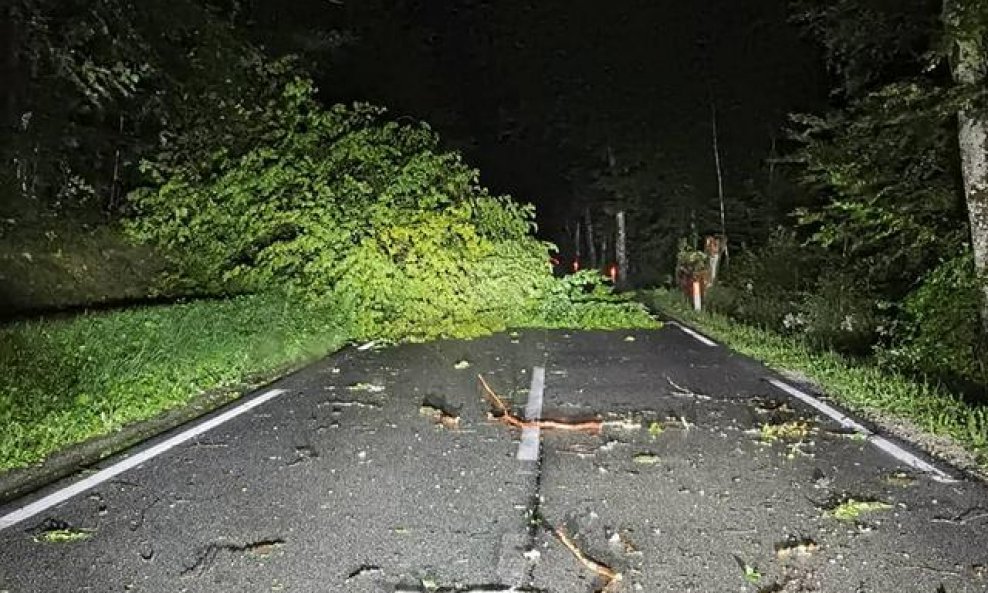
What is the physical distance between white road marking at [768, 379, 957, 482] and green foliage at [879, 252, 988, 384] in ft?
7.59

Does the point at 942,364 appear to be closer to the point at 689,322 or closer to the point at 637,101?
the point at 689,322

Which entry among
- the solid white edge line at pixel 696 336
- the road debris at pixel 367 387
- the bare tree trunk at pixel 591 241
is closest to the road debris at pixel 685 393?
the road debris at pixel 367 387

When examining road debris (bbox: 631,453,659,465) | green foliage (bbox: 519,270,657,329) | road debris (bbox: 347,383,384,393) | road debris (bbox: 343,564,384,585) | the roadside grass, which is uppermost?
green foliage (bbox: 519,270,657,329)

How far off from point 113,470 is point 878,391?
752cm

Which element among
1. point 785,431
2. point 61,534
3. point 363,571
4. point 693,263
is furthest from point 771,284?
point 61,534

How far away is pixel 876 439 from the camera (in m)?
6.96

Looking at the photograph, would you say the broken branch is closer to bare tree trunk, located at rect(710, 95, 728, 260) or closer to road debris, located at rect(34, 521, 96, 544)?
road debris, located at rect(34, 521, 96, 544)

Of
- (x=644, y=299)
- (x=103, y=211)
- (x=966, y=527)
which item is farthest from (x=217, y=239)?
(x=644, y=299)

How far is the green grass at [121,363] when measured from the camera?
6.99 meters

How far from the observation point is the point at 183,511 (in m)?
5.13

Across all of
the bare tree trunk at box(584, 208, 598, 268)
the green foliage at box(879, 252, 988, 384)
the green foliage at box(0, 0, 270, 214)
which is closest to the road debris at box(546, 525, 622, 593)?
the green foliage at box(879, 252, 988, 384)

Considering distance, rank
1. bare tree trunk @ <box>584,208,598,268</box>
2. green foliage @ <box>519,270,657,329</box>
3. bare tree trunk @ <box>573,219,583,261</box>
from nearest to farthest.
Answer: green foliage @ <box>519,270,657,329</box> < bare tree trunk @ <box>584,208,598,268</box> < bare tree trunk @ <box>573,219,583,261</box>

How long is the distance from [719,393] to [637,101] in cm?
3166

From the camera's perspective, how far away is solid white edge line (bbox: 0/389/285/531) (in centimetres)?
512
